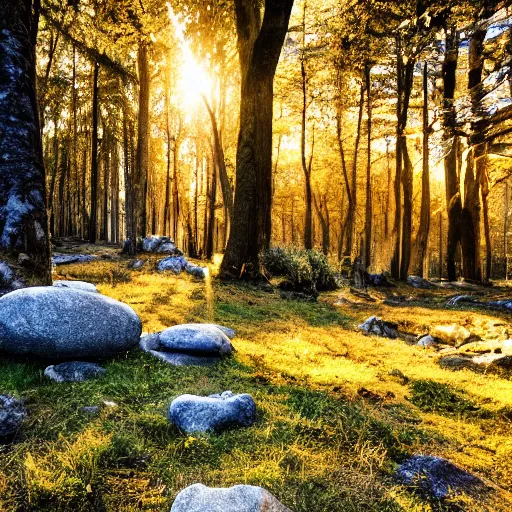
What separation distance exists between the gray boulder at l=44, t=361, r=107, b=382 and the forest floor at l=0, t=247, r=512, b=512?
10 centimetres

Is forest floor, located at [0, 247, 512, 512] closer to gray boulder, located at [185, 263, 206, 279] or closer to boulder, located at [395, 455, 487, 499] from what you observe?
boulder, located at [395, 455, 487, 499]

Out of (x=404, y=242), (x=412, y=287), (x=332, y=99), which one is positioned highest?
(x=332, y=99)

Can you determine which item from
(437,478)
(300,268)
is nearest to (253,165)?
(300,268)

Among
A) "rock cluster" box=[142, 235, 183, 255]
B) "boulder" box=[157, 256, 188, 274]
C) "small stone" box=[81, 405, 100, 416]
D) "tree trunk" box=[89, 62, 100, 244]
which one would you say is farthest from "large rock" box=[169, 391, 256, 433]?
"tree trunk" box=[89, 62, 100, 244]

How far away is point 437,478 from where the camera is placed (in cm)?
222

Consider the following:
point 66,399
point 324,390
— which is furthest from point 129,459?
point 324,390

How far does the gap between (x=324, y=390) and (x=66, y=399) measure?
83.7 inches

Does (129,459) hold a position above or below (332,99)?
below

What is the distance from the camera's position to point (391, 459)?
2.45m

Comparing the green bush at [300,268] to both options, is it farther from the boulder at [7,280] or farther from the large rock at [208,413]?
the large rock at [208,413]

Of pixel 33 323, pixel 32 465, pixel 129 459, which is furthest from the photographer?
pixel 33 323

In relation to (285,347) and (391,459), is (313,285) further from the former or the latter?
(391,459)

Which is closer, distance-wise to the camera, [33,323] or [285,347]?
[33,323]

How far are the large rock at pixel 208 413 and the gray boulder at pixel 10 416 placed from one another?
94 cm
